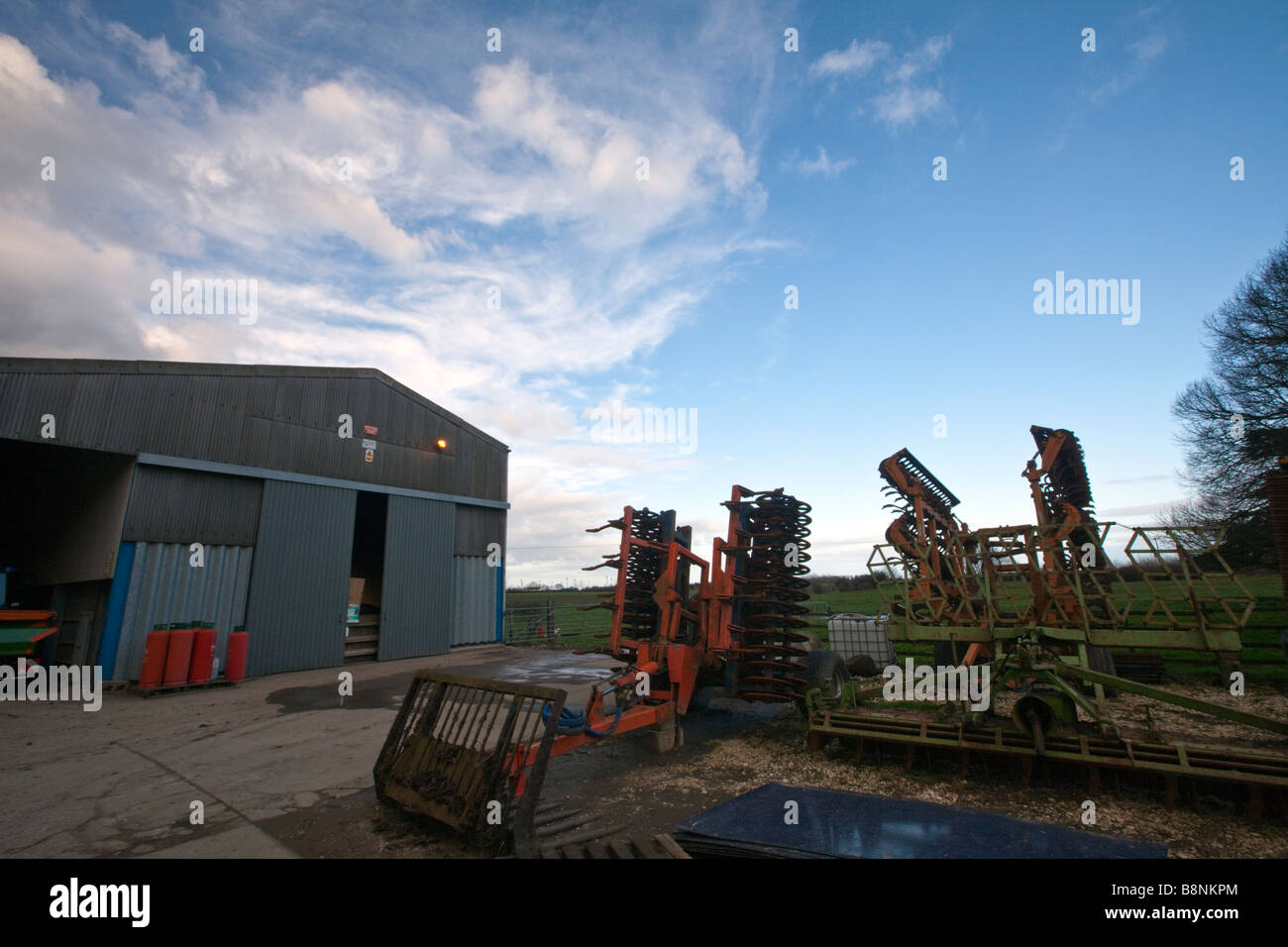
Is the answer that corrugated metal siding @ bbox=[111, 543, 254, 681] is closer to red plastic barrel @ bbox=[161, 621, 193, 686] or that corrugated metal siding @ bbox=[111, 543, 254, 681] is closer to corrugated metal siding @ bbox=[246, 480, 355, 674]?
corrugated metal siding @ bbox=[246, 480, 355, 674]

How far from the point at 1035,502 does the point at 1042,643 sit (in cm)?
350

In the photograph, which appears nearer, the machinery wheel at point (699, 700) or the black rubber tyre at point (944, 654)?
the machinery wheel at point (699, 700)

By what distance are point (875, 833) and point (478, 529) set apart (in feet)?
53.8

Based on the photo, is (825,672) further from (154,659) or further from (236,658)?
(154,659)

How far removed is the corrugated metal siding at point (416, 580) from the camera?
52.4ft

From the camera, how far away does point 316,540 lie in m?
14.5

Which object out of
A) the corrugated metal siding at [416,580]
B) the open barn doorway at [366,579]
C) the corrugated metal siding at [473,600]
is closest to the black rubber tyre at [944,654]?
the corrugated metal siding at [416,580]

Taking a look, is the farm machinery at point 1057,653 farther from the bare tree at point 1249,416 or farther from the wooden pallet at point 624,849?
the bare tree at point 1249,416

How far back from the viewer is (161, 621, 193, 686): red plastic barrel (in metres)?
10.9

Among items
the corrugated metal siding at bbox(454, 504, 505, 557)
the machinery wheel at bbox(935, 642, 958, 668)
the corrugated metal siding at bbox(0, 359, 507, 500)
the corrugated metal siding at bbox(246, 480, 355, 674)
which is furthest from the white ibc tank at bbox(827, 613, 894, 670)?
the corrugated metal siding at bbox(246, 480, 355, 674)

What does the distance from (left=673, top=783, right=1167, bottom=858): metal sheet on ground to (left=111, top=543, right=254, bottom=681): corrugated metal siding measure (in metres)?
12.3

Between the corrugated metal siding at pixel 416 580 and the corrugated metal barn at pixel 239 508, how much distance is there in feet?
0.13

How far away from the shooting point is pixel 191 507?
12562 mm
